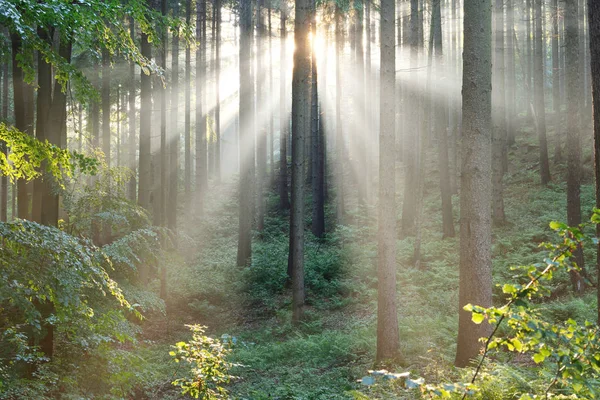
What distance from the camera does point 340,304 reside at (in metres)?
14.0

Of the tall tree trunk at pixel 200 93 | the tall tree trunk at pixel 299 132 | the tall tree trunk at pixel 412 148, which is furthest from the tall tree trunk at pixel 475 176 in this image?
the tall tree trunk at pixel 200 93

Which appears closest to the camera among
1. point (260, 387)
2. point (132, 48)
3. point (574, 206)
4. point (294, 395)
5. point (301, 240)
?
point (132, 48)

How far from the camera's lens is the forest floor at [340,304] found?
822 cm

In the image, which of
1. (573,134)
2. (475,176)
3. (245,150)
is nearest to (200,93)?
(245,150)

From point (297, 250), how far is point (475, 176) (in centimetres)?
649

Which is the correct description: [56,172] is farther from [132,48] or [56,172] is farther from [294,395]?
[294,395]

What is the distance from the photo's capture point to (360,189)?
27.5 m

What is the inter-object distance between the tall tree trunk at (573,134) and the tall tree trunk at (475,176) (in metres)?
5.84

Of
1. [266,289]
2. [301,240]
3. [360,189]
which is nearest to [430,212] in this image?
[360,189]

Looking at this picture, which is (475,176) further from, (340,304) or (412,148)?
(412,148)

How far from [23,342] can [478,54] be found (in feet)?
23.7

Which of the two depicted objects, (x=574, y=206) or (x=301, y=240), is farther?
(x=301, y=240)

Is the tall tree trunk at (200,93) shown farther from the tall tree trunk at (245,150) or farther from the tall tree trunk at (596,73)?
the tall tree trunk at (596,73)

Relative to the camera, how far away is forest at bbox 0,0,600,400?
4508 millimetres
